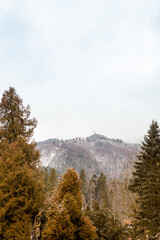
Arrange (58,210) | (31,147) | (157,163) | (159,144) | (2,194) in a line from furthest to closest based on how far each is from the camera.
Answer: (159,144)
(157,163)
(31,147)
(2,194)
(58,210)

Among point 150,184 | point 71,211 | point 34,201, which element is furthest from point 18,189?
point 150,184

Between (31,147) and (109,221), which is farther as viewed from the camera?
(31,147)

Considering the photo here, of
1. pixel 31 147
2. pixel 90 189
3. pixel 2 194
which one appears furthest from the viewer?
pixel 90 189

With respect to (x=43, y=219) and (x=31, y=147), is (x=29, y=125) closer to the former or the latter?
(x=31, y=147)

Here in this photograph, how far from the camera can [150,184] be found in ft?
41.1

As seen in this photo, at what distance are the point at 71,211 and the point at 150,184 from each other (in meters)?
7.95

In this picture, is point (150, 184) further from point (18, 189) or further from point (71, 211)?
point (18, 189)

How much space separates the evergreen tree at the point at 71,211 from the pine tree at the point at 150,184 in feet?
23.9

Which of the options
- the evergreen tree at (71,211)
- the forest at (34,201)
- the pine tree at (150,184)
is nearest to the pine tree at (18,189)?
the forest at (34,201)

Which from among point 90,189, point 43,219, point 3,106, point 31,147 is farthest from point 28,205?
point 90,189

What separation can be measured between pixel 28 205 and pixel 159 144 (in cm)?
1094

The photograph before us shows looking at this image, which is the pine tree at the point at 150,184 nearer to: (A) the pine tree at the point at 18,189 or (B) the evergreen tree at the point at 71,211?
(B) the evergreen tree at the point at 71,211

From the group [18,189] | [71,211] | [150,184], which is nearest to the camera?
→ [71,211]

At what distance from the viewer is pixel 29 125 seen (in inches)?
458
